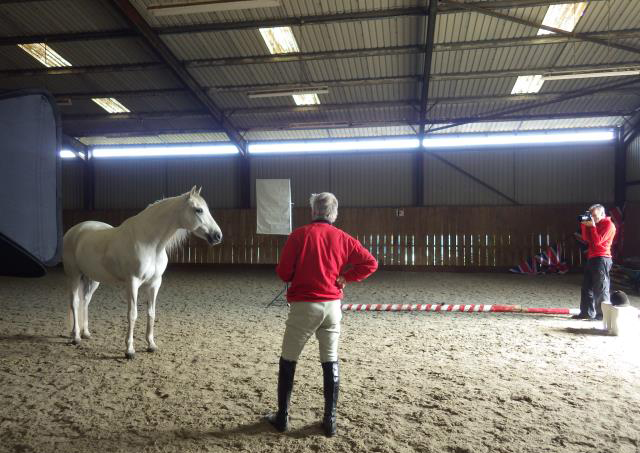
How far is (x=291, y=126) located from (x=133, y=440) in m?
13.1

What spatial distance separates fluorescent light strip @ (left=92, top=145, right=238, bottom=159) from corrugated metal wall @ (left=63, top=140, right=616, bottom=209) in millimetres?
292

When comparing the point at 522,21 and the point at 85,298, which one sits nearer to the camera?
the point at 85,298

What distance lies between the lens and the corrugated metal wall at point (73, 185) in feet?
56.7

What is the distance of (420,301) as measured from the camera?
336 inches

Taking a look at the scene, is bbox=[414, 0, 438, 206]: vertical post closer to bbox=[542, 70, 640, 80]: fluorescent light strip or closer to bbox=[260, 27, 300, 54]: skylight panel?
bbox=[542, 70, 640, 80]: fluorescent light strip

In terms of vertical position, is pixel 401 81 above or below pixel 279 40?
A: below

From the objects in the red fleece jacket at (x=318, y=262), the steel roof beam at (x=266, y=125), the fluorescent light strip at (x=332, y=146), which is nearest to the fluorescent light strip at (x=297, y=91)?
the steel roof beam at (x=266, y=125)

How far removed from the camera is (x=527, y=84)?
12.3 m

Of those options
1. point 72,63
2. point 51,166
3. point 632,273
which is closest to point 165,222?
point 51,166

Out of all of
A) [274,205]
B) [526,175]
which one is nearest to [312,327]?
[274,205]

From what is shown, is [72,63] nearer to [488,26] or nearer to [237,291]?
[237,291]

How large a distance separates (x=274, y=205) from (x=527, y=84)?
8.76 metres

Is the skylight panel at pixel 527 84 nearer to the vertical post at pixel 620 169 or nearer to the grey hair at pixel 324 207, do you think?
the vertical post at pixel 620 169

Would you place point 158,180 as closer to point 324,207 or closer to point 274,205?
point 274,205
